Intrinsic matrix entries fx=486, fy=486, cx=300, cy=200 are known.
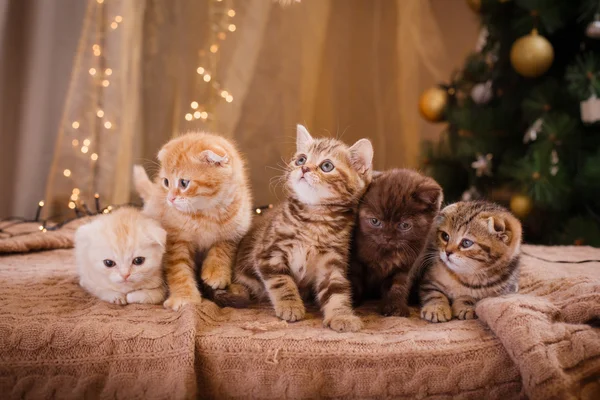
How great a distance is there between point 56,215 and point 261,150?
1220 mm

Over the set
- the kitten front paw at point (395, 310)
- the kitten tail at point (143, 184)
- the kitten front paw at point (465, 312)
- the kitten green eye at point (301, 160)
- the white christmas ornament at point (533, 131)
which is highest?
the white christmas ornament at point (533, 131)

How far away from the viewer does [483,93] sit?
249 centimetres

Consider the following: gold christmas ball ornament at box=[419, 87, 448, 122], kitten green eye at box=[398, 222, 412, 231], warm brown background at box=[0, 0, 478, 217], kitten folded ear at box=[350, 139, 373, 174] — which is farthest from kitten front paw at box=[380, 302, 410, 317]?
warm brown background at box=[0, 0, 478, 217]

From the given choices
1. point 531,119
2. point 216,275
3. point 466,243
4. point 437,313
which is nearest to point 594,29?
point 531,119

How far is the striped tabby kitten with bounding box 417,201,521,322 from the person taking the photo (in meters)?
1.39

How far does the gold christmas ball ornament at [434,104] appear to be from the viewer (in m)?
2.61

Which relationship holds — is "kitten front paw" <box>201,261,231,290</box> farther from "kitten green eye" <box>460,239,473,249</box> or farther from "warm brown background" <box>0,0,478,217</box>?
"warm brown background" <box>0,0,478,217</box>

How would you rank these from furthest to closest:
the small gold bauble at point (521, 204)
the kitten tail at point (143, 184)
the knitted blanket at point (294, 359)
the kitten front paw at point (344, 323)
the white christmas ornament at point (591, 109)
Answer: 1. the white christmas ornament at point (591, 109)
2. the small gold bauble at point (521, 204)
3. the kitten tail at point (143, 184)
4. the kitten front paw at point (344, 323)
5. the knitted blanket at point (294, 359)

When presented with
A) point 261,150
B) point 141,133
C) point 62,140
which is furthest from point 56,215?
point 261,150

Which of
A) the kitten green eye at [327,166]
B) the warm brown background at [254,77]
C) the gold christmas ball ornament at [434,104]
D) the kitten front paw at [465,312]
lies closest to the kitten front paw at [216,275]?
the kitten green eye at [327,166]

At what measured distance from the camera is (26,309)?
1312 mm

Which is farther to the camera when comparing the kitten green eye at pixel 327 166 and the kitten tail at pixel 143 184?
the kitten tail at pixel 143 184

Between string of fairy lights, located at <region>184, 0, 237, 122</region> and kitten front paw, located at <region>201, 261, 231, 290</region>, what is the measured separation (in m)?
1.52

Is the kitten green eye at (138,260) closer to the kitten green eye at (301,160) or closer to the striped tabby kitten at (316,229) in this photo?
the striped tabby kitten at (316,229)
